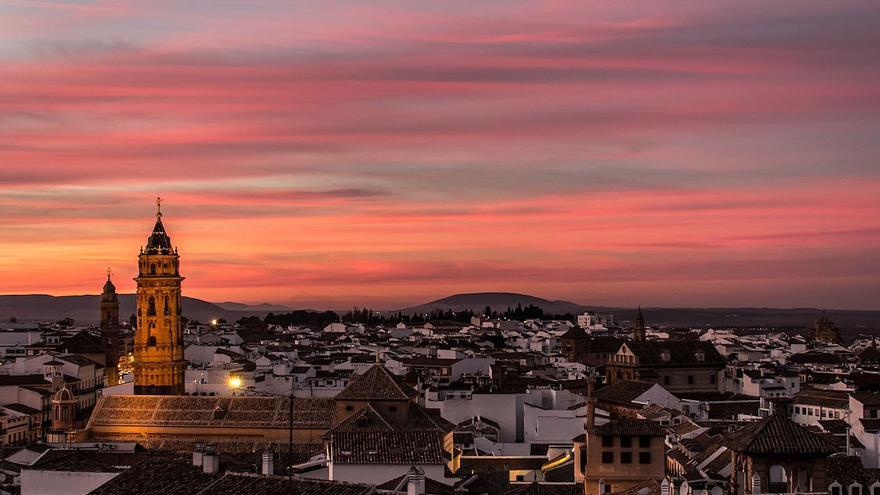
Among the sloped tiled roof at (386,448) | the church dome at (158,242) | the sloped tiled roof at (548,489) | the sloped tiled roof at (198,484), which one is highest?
the church dome at (158,242)

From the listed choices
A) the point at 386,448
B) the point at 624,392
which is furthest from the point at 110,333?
the point at 386,448

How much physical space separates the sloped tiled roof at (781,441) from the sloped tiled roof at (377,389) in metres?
33.4

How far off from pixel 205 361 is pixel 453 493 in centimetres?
7800

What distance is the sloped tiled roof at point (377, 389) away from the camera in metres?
64.3

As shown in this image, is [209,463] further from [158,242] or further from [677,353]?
[677,353]

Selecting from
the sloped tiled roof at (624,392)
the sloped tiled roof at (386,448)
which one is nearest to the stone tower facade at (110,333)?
the sloped tiled roof at (624,392)

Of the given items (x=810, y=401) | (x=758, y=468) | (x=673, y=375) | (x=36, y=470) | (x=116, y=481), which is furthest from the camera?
(x=673, y=375)

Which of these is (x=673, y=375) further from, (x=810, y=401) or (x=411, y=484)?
(x=411, y=484)

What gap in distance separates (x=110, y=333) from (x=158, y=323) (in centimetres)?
5396

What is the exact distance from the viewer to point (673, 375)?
104 meters

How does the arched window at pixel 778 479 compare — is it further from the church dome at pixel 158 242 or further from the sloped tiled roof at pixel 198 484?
the church dome at pixel 158 242

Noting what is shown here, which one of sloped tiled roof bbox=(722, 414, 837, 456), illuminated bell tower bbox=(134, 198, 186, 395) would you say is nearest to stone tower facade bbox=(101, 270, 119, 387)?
illuminated bell tower bbox=(134, 198, 186, 395)

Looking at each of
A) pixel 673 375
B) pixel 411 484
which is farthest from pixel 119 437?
pixel 673 375

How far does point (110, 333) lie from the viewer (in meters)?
136
